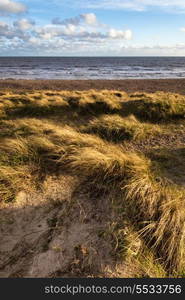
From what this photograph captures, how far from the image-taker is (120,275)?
2445 mm

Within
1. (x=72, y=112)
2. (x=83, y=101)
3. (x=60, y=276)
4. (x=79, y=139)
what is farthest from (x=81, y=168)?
(x=83, y=101)

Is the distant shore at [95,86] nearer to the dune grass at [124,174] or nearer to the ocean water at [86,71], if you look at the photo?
the ocean water at [86,71]

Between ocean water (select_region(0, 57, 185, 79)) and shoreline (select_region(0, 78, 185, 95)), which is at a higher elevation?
ocean water (select_region(0, 57, 185, 79))

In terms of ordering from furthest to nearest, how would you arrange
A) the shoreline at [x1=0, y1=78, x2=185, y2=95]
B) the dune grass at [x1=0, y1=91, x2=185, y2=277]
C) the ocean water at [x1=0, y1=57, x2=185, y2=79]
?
1. the ocean water at [x1=0, y1=57, x2=185, y2=79]
2. the shoreline at [x1=0, y1=78, x2=185, y2=95]
3. the dune grass at [x1=0, y1=91, x2=185, y2=277]

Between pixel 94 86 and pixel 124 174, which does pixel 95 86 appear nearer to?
pixel 94 86

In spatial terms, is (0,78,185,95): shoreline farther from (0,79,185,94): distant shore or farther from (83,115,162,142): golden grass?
(83,115,162,142): golden grass

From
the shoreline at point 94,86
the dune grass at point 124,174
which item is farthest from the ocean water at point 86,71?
the dune grass at point 124,174

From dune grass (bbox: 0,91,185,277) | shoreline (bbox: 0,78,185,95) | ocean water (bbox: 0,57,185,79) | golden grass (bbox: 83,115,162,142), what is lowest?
dune grass (bbox: 0,91,185,277)

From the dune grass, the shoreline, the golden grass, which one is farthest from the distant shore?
the dune grass

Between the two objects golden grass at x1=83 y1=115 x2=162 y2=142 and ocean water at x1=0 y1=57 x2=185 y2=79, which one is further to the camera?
ocean water at x1=0 y1=57 x2=185 y2=79

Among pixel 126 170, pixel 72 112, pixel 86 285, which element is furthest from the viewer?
pixel 72 112

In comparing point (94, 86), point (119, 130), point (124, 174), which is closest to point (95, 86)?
point (94, 86)

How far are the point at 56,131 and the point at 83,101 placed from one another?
4.17m

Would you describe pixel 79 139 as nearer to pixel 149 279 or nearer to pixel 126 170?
pixel 126 170
